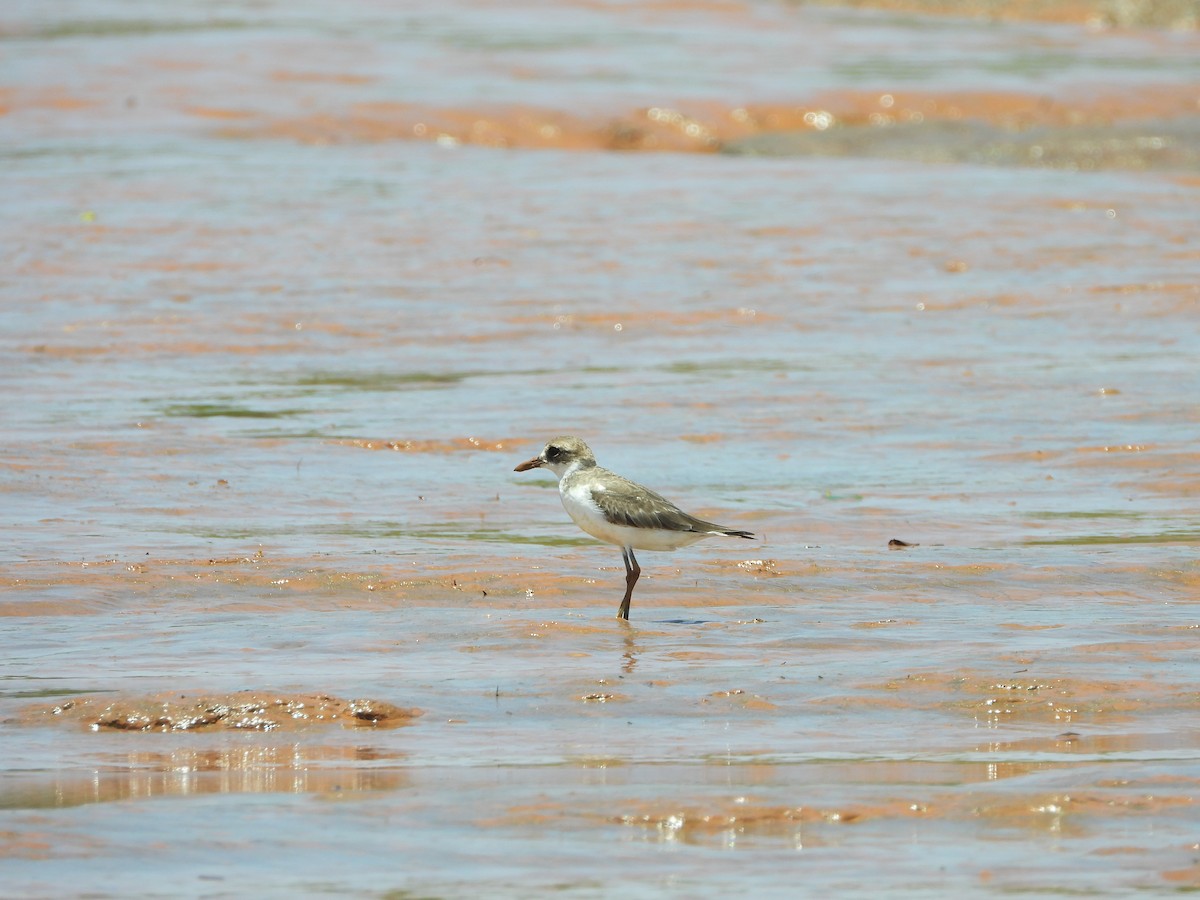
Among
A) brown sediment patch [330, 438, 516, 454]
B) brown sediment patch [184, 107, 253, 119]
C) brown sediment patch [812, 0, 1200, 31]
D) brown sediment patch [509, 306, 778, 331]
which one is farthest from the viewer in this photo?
brown sediment patch [812, 0, 1200, 31]

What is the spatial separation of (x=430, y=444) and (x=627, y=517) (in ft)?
13.2

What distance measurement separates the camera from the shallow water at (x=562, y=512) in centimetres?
593

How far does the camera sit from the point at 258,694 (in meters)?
7.02

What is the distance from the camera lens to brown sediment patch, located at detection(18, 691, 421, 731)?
22.5ft

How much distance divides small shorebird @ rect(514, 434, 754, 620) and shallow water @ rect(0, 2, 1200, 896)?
1.11 feet

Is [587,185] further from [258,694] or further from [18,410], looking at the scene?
[258,694]

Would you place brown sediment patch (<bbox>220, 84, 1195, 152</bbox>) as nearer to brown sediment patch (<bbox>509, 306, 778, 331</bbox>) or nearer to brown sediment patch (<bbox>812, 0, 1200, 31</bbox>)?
brown sediment patch (<bbox>509, 306, 778, 331</bbox>)

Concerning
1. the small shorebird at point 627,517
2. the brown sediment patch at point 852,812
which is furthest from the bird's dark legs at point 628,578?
the brown sediment patch at point 852,812

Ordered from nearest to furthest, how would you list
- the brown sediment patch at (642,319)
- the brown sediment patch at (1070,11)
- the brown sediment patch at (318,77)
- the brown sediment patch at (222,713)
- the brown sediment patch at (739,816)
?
the brown sediment patch at (739,816) < the brown sediment patch at (222,713) < the brown sediment patch at (642,319) < the brown sediment patch at (318,77) < the brown sediment patch at (1070,11)

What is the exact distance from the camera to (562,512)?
10680mm

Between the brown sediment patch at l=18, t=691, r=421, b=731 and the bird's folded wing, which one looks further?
the bird's folded wing

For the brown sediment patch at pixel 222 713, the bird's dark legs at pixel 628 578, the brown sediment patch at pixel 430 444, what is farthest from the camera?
the brown sediment patch at pixel 430 444

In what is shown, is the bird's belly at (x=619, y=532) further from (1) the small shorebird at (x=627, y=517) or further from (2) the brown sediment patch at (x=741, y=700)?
(2) the brown sediment patch at (x=741, y=700)

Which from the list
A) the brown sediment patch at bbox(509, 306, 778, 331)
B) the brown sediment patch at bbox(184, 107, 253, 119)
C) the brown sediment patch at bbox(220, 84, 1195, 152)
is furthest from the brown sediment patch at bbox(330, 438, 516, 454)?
the brown sediment patch at bbox(184, 107, 253, 119)
